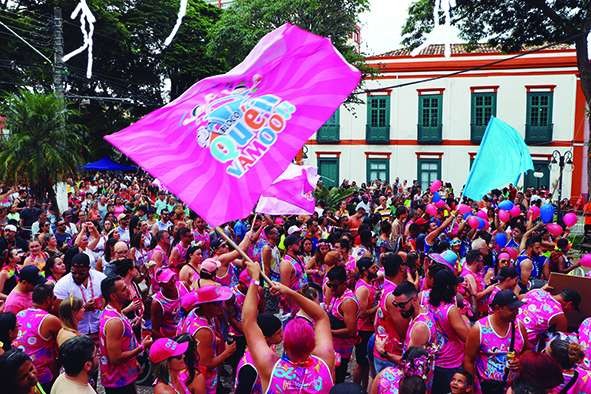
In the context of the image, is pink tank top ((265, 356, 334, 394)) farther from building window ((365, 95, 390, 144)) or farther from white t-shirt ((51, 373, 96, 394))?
building window ((365, 95, 390, 144))

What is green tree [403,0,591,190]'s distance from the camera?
56.2 feet

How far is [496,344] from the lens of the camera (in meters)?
4.20

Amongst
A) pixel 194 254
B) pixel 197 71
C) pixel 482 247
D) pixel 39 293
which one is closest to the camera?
pixel 39 293

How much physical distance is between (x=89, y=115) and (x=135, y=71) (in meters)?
3.62

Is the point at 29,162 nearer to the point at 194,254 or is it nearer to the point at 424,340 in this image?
the point at 194,254

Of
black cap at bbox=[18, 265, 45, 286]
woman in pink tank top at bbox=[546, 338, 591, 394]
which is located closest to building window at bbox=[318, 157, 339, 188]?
black cap at bbox=[18, 265, 45, 286]

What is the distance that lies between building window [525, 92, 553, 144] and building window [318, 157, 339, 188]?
1055cm

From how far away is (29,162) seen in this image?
13812mm

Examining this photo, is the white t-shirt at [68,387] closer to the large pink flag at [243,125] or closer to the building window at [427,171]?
the large pink flag at [243,125]

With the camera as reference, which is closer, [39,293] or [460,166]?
[39,293]

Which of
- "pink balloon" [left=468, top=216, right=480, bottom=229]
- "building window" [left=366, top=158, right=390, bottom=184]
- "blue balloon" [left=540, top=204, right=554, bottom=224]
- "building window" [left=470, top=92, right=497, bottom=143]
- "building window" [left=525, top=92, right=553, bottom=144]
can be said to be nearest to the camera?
"pink balloon" [left=468, top=216, right=480, bottom=229]

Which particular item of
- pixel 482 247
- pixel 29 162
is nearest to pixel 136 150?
pixel 482 247

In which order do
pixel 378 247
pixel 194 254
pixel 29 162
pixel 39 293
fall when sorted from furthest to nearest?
pixel 29 162, pixel 378 247, pixel 194 254, pixel 39 293

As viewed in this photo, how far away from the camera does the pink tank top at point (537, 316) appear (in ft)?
15.3
